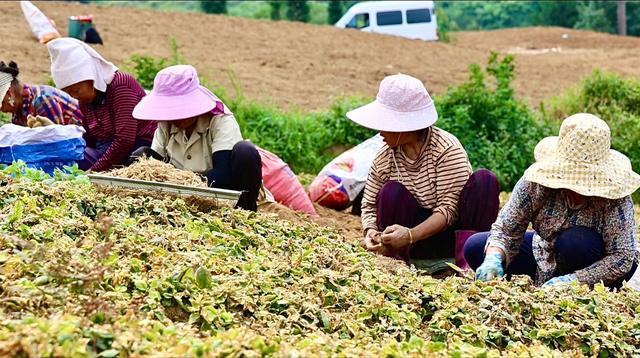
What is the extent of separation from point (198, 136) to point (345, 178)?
1.50 metres

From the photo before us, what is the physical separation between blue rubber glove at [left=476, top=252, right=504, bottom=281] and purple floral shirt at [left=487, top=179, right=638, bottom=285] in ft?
0.23

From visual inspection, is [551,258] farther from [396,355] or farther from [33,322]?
[33,322]

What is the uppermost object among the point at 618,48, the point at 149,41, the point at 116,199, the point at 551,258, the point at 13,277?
the point at 13,277

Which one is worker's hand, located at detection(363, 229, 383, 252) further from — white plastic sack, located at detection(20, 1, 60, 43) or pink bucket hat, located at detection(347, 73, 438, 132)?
white plastic sack, located at detection(20, 1, 60, 43)

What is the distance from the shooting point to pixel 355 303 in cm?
395

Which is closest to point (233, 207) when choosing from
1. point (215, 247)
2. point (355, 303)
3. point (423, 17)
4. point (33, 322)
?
point (215, 247)

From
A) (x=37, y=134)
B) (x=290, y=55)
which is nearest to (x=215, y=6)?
(x=290, y=55)

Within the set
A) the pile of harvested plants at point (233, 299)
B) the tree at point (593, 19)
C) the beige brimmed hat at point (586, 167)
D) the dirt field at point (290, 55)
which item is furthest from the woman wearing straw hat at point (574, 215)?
the tree at point (593, 19)

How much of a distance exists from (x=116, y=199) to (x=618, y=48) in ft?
Result: 69.5

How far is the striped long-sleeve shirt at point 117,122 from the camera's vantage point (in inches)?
256

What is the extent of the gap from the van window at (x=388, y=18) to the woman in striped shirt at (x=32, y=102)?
20886 mm

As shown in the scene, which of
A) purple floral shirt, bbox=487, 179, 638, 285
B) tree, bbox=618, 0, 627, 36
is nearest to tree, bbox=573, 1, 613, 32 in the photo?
tree, bbox=618, 0, 627, 36

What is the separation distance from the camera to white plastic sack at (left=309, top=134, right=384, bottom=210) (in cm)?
720

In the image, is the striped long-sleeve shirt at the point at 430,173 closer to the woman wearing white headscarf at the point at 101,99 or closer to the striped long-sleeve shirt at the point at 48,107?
the woman wearing white headscarf at the point at 101,99
